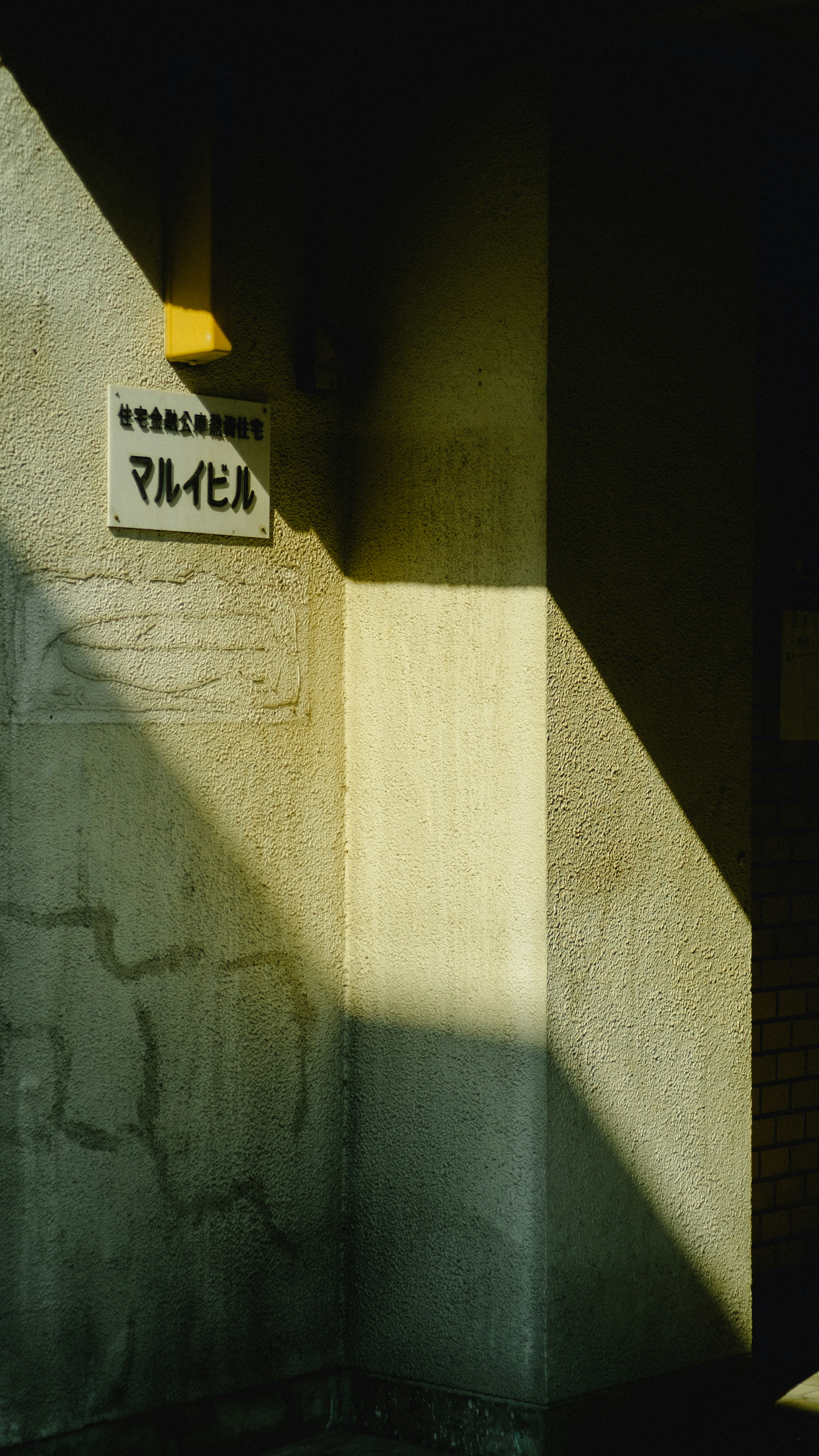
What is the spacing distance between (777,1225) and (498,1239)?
158 cm

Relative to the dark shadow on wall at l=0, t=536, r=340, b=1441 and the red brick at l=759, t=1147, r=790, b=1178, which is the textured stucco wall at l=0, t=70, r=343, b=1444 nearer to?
the dark shadow on wall at l=0, t=536, r=340, b=1441

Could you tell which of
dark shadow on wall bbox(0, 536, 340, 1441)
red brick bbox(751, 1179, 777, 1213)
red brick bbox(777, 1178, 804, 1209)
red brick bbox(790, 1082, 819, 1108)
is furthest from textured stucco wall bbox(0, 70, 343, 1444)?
red brick bbox(790, 1082, 819, 1108)

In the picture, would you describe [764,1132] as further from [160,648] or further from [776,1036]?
Answer: [160,648]

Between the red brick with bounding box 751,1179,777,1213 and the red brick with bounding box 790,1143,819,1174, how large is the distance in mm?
112

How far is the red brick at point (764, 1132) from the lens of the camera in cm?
457

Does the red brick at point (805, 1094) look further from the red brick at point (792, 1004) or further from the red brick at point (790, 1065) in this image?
the red brick at point (792, 1004)

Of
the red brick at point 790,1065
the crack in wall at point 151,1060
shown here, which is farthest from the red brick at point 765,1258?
the crack in wall at point 151,1060

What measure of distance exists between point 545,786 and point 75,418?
130cm

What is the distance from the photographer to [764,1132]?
15.1 ft

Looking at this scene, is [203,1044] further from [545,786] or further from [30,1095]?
[545,786]

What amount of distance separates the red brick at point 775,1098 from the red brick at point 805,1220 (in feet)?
1.06

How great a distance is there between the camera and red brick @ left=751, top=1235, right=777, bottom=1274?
4555 millimetres

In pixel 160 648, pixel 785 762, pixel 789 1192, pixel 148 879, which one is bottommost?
pixel 789 1192

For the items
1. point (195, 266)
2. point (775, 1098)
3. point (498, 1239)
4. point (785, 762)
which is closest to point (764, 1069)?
point (775, 1098)
